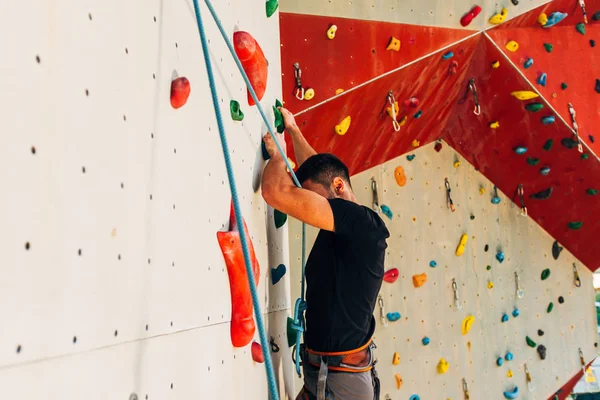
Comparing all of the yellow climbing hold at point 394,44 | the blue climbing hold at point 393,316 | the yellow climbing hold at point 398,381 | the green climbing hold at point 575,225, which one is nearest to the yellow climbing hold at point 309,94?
the yellow climbing hold at point 394,44

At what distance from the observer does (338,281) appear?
1.49 metres

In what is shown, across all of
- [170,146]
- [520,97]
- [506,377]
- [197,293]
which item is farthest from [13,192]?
[506,377]

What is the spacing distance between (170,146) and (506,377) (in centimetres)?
353

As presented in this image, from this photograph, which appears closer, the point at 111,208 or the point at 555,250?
the point at 111,208

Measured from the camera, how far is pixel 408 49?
2.56 m

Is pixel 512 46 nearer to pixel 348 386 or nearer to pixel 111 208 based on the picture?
pixel 348 386

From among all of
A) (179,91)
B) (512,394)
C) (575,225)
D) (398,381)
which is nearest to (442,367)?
(398,381)

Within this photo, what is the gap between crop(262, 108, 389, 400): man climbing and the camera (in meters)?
1.42

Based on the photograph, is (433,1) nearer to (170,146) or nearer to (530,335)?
(170,146)

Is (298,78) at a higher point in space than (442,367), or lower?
higher

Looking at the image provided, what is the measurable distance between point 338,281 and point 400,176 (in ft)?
6.50

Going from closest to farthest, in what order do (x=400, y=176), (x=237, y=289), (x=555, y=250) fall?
(x=237, y=289) → (x=400, y=176) → (x=555, y=250)

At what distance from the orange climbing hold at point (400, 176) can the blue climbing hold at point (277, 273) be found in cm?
180

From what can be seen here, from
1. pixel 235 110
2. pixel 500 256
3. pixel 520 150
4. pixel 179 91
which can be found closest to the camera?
pixel 179 91
